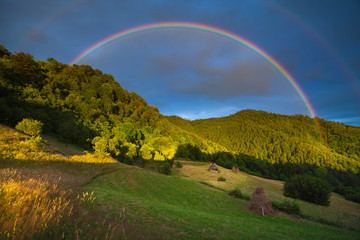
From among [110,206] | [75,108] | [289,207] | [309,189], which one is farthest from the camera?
[75,108]

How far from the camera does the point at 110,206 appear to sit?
23.1ft

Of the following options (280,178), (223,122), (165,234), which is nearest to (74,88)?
(165,234)

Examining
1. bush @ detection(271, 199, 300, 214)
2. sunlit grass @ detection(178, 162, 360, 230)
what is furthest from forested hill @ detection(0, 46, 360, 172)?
bush @ detection(271, 199, 300, 214)

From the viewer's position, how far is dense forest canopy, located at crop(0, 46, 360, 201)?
31.9 metres

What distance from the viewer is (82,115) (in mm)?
41812

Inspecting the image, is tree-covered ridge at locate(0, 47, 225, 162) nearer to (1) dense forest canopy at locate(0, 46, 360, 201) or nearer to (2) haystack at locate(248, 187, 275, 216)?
(1) dense forest canopy at locate(0, 46, 360, 201)

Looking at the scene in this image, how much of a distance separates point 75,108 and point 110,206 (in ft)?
144

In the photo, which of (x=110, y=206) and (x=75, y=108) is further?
(x=75, y=108)

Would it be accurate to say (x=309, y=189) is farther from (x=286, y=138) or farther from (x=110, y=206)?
(x=286, y=138)

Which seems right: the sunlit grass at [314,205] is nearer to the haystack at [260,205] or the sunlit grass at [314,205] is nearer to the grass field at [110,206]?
the grass field at [110,206]

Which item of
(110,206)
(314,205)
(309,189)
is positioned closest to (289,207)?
(314,205)

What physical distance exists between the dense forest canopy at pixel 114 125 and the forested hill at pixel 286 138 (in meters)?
0.70

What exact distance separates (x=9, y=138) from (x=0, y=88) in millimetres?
21030

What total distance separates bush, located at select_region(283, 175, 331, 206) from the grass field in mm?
12190
